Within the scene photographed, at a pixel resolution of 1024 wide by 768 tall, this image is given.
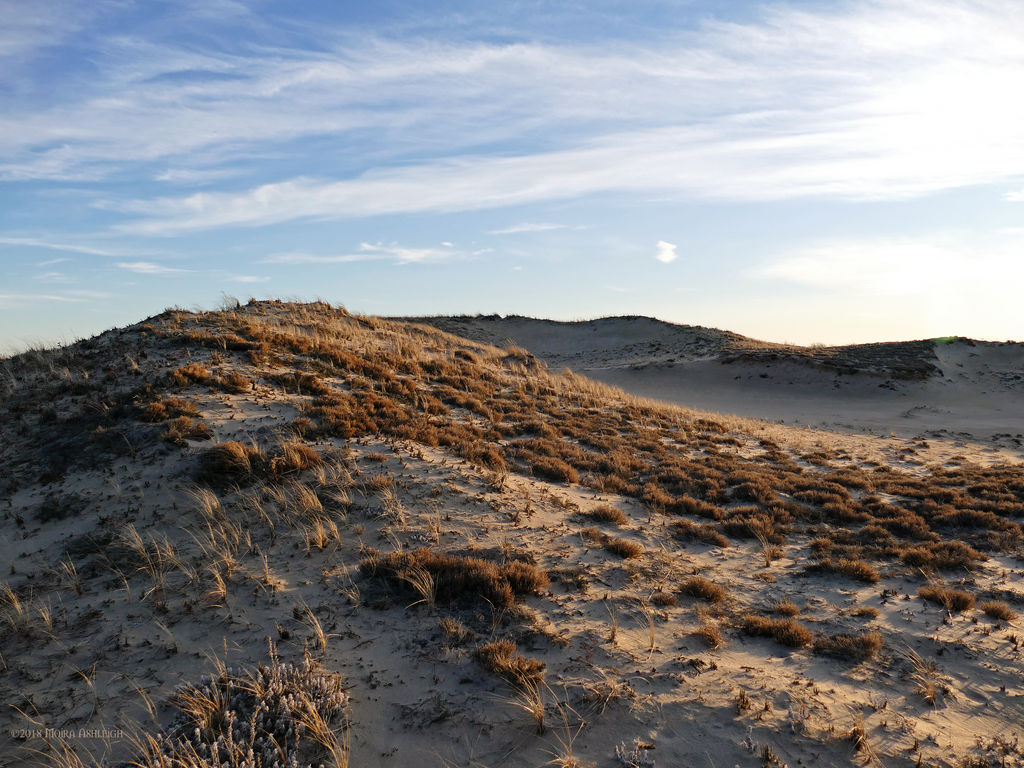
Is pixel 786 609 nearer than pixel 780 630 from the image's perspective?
No

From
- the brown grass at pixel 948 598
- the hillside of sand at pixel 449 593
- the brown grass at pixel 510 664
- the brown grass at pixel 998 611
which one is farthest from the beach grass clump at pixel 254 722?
the brown grass at pixel 998 611

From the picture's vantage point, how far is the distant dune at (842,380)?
2708cm

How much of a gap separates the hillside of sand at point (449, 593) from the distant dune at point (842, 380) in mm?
14545

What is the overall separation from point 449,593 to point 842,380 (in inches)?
1386

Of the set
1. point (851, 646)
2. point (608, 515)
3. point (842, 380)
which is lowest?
point (851, 646)

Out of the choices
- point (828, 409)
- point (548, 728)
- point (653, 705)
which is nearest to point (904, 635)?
point (653, 705)

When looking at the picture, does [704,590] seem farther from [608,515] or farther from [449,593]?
[449,593]

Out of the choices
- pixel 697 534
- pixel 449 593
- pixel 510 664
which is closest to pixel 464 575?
pixel 449 593

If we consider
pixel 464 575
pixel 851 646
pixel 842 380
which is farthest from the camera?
pixel 842 380

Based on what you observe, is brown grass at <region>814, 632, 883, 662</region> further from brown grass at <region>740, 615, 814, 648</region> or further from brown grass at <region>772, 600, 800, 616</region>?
brown grass at <region>772, 600, 800, 616</region>

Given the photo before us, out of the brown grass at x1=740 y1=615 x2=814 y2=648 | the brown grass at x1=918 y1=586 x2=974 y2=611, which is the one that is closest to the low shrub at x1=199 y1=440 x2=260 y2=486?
the brown grass at x1=740 y1=615 x2=814 y2=648

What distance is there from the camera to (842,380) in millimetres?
34562

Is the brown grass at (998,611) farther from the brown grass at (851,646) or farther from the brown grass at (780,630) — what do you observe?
the brown grass at (780,630)

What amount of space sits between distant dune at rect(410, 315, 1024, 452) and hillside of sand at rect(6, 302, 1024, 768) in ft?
47.7
